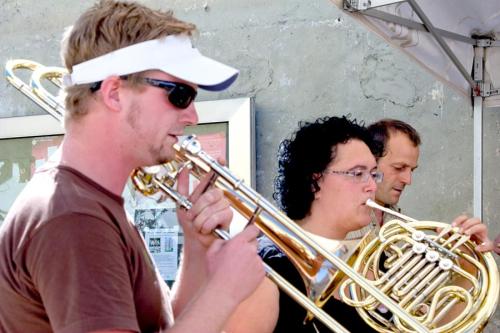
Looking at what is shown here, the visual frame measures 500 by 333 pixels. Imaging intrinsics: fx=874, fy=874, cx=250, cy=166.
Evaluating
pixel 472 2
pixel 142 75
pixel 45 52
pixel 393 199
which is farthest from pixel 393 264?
pixel 45 52

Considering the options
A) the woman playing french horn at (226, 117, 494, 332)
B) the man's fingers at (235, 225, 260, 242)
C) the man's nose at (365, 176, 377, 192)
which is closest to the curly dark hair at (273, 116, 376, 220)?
the woman playing french horn at (226, 117, 494, 332)

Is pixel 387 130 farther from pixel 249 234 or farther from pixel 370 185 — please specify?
pixel 249 234

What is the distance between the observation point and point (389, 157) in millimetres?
3225

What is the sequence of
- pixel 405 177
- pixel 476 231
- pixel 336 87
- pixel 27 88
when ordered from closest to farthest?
pixel 27 88, pixel 476 231, pixel 405 177, pixel 336 87

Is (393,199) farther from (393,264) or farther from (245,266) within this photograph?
(245,266)

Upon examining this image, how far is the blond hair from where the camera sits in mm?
1668

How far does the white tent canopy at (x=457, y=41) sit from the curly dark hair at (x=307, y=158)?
530 millimetres

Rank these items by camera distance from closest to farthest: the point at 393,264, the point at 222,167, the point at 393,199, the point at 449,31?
the point at 222,167
the point at 393,264
the point at 393,199
the point at 449,31

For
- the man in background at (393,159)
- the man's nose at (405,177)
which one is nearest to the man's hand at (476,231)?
the man in background at (393,159)

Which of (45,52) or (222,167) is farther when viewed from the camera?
(45,52)

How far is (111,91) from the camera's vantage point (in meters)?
1.64

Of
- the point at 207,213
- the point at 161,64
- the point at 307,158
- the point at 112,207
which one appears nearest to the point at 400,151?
the point at 307,158

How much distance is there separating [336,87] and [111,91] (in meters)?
2.58

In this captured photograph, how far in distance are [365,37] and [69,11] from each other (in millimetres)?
1744
